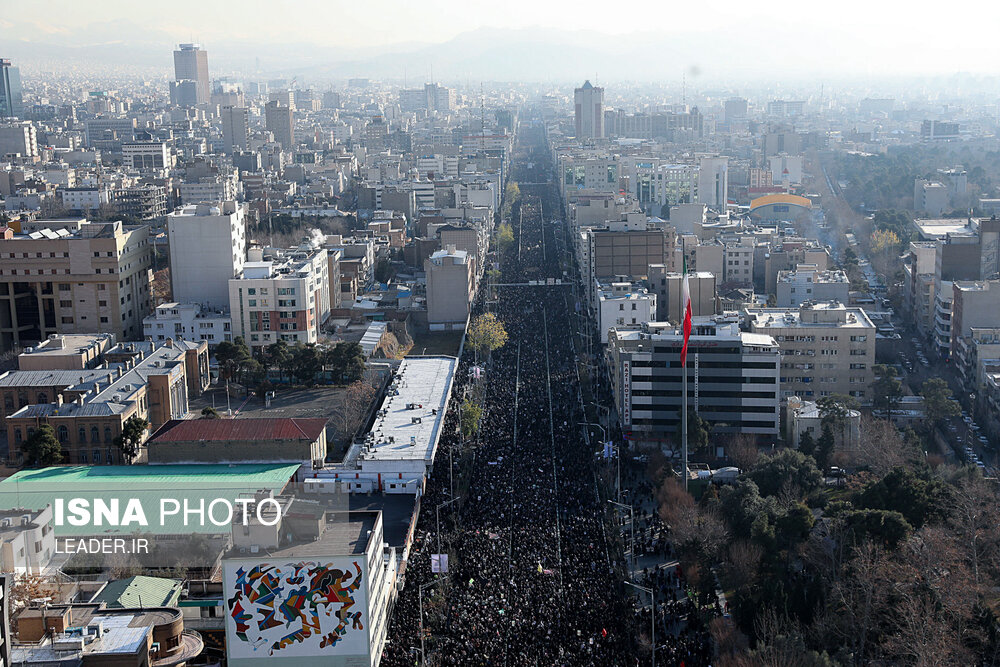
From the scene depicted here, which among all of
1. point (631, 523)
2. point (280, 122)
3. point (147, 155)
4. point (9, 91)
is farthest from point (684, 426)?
point (9, 91)

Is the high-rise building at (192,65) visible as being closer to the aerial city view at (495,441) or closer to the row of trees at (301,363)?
the aerial city view at (495,441)

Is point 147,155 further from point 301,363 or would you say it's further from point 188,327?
point 301,363

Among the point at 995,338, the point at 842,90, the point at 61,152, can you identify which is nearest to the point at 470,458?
the point at 995,338

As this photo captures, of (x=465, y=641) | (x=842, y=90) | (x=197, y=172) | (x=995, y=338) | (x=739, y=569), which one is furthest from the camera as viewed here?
(x=842, y=90)

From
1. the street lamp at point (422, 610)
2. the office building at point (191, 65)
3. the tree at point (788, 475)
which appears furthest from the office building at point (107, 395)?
the office building at point (191, 65)

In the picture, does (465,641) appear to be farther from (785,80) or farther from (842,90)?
(785,80)

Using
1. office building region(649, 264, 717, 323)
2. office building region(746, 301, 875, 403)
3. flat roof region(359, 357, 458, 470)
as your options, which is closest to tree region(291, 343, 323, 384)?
flat roof region(359, 357, 458, 470)

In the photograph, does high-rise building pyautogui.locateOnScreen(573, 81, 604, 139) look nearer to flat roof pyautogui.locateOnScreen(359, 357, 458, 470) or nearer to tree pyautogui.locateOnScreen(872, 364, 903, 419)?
flat roof pyautogui.locateOnScreen(359, 357, 458, 470)
